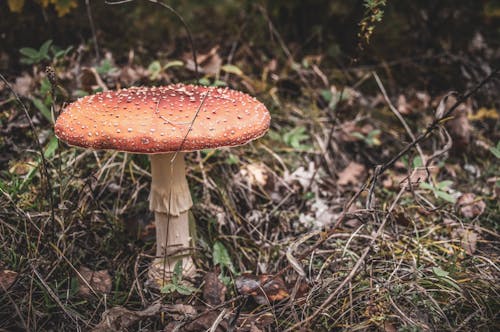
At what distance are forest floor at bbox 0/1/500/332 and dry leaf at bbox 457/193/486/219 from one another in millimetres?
18

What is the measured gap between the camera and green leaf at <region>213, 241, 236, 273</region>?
9.32 feet

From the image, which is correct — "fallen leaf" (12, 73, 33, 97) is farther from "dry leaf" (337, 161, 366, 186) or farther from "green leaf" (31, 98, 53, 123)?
"dry leaf" (337, 161, 366, 186)

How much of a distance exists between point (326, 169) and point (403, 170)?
77cm

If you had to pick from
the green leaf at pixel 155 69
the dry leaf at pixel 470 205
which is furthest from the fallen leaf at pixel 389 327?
the green leaf at pixel 155 69

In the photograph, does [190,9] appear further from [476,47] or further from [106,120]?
[106,120]

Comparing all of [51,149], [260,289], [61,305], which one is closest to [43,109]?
[51,149]

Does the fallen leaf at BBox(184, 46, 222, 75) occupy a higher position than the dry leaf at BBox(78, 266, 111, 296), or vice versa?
the fallen leaf at BBox(184, 46, 222, 75)

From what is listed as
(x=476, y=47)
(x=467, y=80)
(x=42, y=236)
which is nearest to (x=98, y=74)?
(x=42, y=236)

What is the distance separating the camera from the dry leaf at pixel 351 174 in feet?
11.7

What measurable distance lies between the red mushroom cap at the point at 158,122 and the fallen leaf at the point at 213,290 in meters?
1.02

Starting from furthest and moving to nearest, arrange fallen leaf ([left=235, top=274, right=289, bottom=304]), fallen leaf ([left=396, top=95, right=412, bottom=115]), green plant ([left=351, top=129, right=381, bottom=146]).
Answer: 1. fallen leaf ([left=396, top=95, right=412, bottom=115])
2. green plant ([left=351, top=129, right=381, bottom=146])
3. fallen leaf ([left=235, top=274, right=289, bottom=304])

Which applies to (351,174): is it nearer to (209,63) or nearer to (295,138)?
(295,138)

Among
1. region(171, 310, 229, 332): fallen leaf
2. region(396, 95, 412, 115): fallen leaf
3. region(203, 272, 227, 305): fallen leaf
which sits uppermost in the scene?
region(396, 95, 412, 115): fallen leaf

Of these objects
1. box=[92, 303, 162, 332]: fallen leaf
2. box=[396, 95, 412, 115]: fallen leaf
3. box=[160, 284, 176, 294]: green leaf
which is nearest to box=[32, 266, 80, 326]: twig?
box=[92, 303, 162, 332]: fallen leaf
